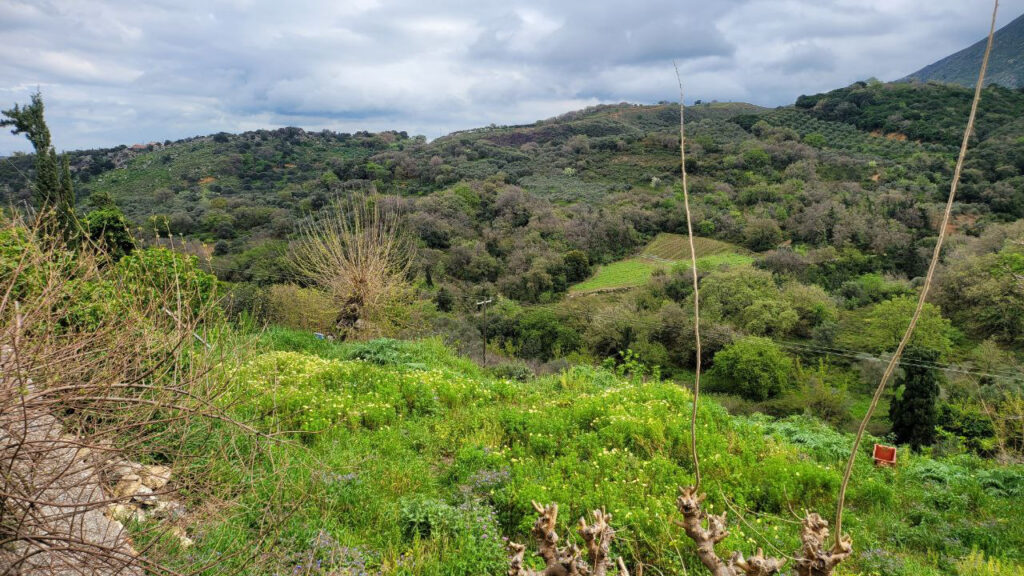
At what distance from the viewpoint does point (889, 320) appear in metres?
20.8

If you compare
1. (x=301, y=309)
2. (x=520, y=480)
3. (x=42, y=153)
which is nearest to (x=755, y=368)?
(x=301, y=309)

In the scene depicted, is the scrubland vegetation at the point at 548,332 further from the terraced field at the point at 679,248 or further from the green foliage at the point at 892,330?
the terraced field at the point at 679,248

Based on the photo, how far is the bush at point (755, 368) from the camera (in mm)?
19578

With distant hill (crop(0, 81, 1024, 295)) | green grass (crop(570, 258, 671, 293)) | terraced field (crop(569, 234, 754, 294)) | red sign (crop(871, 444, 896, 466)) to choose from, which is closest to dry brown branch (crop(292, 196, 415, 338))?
red sign (crop(871, 444, 896, 466))

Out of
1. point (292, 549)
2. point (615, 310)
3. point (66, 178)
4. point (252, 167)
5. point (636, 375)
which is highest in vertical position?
point (252, 167)

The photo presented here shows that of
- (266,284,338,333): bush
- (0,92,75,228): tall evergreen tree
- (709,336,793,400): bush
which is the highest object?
(0,92,75,228): tall evergreen tree

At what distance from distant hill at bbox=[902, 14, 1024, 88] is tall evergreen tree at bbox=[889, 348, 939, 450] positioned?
45085 millimetres

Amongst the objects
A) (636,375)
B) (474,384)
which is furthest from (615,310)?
(474,384)

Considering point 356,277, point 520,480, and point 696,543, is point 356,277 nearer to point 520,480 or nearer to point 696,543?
point 520,480

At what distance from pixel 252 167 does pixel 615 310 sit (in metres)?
47.1

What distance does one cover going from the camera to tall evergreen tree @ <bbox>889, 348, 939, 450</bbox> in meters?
12.3

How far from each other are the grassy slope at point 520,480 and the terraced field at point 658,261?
25011 millimetres

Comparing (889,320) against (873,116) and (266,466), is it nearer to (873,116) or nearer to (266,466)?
(266,466)

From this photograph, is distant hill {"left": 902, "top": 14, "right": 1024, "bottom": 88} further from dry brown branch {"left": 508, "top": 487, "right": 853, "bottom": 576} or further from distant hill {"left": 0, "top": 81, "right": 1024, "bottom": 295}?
dry brown branch {"left": 508, "top": 487, "right": 853, "bottom": 576}
